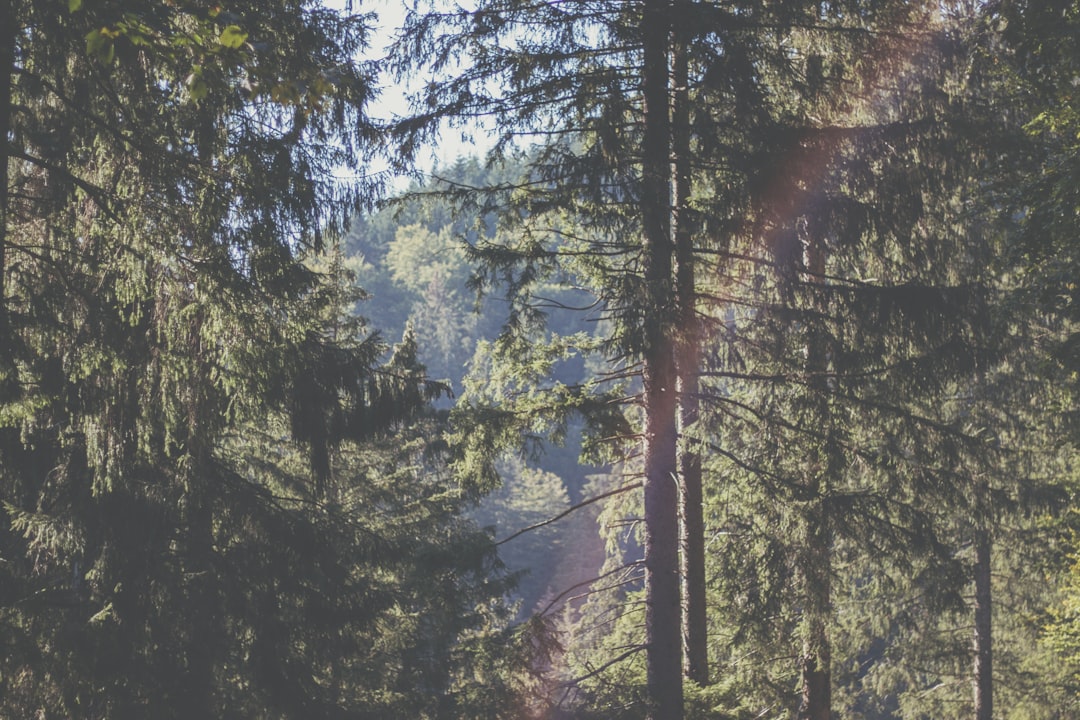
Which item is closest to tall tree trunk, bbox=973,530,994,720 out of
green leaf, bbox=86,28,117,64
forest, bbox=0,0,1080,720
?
forest, bbox=0,0,1080,720

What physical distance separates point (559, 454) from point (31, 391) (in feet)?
227

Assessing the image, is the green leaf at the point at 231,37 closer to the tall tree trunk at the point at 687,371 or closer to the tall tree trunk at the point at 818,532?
the tall tree trunk at the point at 687,371

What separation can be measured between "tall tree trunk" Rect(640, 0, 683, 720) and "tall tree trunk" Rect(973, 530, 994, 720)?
995 centimetres

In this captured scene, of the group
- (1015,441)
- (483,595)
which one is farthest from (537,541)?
(1015,441)

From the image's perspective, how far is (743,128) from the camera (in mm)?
7234

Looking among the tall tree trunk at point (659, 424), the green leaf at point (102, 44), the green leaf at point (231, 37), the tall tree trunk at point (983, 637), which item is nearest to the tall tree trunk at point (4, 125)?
the green leaf at point (102, 44)

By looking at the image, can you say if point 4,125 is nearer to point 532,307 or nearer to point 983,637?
point 532,307

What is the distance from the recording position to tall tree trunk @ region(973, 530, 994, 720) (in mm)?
15227

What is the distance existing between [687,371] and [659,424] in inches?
24.2

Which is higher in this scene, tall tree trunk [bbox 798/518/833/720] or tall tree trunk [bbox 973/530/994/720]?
tall tree trunk [bbox 798/518/833/720]

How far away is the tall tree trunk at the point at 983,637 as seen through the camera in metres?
15.2

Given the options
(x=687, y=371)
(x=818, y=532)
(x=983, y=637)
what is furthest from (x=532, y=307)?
(x=983, y=637)

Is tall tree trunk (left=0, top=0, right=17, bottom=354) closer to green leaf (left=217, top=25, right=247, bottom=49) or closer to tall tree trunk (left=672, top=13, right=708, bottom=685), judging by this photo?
green leaf (left=217, top=25, right=247, bottom=49)

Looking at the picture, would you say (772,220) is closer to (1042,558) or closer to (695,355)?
(695,355)
